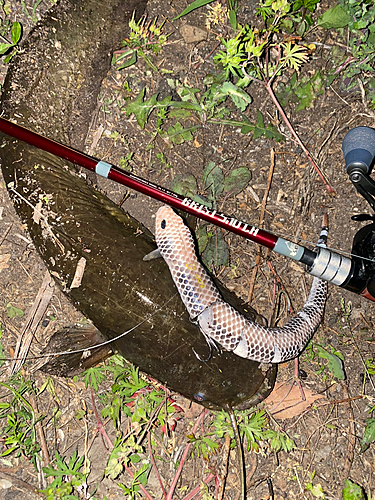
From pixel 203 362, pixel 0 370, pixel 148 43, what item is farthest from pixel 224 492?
pixel 148 43

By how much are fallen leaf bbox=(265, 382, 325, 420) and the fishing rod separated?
1.15 meters

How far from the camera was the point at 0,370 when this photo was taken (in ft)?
13.2

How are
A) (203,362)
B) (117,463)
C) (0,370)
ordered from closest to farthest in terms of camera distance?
(203,362), (117,463), (0,370)

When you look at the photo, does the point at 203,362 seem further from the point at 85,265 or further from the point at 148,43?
the point at 148,43

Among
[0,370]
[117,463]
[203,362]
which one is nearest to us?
[203,362]

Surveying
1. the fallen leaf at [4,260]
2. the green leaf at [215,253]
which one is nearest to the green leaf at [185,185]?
the green leaf at [215,253]

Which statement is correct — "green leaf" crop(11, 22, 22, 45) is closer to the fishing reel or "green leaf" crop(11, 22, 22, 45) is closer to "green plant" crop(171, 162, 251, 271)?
"green plant" crop(171, 162, 251, 271)

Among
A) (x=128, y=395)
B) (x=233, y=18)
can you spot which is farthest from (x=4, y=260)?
(x=233, y=18)

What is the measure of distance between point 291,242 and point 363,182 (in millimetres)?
740

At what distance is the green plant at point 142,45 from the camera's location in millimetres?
4094

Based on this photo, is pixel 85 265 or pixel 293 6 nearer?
pixel 85 265

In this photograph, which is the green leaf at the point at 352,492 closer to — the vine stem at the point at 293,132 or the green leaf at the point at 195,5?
the vine stem at the point at 293,132

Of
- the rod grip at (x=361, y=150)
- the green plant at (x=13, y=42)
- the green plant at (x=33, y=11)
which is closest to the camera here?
the rod grip at (x=361, y=150)

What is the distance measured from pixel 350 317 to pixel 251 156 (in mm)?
1752
